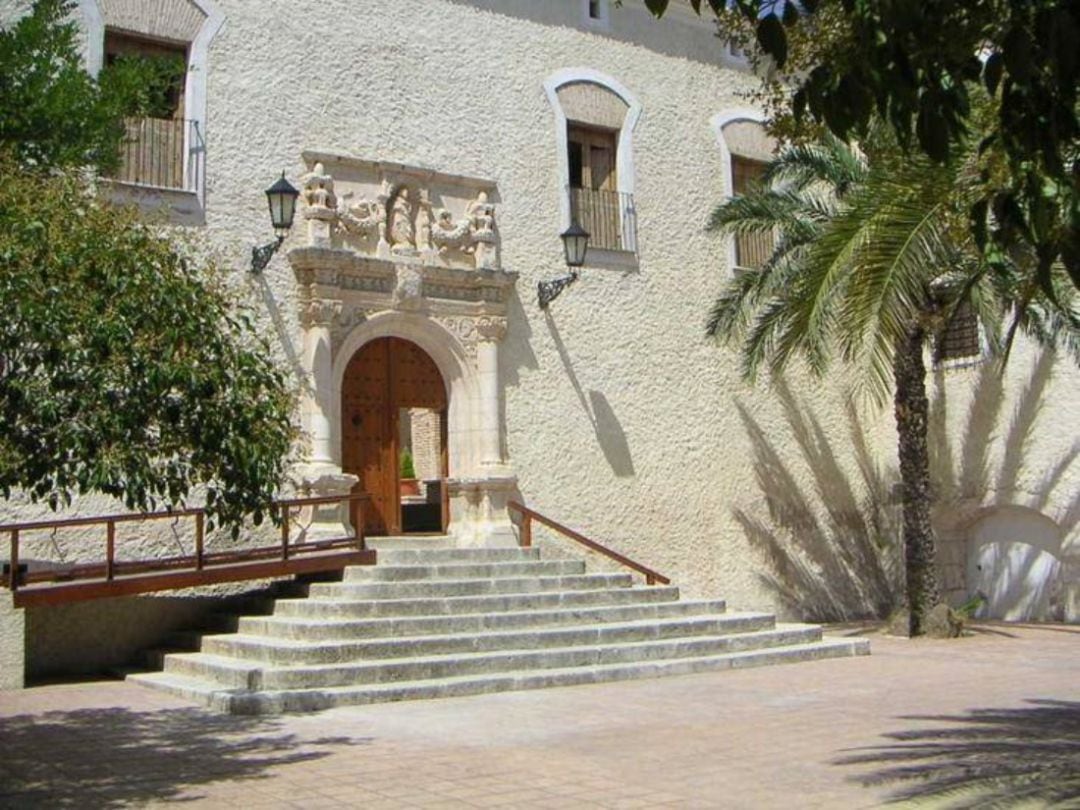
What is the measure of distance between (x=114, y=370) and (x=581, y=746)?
11.8 ft

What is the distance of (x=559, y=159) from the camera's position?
52.7ft

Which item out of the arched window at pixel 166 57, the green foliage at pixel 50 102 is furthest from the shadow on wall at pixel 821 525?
the green foliage at pixel 50 102

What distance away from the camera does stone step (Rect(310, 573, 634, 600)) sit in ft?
38.8

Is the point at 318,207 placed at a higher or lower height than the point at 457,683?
higher

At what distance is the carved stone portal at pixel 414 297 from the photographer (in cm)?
1373

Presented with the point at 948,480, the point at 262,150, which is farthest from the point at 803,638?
the point at 262,150

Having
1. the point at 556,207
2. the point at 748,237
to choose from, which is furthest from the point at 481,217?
the point at 748,237

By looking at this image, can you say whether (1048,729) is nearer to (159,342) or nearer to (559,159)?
(159,342)

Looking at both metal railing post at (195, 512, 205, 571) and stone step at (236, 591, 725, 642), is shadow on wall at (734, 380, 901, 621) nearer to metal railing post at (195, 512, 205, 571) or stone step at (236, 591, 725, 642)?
stone step at (236, 591, 725, 642)

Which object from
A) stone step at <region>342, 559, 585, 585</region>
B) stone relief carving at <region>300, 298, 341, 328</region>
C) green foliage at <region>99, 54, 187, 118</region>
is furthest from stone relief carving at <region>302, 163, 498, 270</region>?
green foliage at <region>99, 54, 187, 118</region>

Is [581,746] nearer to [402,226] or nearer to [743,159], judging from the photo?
[402,226]

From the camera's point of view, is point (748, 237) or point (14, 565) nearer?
point (14, 565)

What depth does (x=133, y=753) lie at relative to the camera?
292 inches

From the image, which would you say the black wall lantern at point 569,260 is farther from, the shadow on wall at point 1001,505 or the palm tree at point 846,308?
the shadow on wall at point 1001,505
